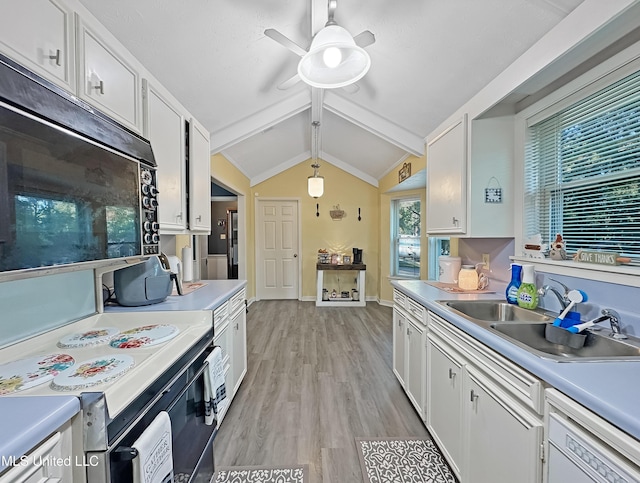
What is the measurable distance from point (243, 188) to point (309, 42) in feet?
11.2

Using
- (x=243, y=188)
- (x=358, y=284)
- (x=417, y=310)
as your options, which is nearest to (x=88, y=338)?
(x=417, y=310)

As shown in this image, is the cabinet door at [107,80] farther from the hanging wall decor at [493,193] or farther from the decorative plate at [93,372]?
the hanging wall decor at [493,193]

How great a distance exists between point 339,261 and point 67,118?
5009mm

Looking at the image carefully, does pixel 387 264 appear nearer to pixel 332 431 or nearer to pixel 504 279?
pixel 504 279

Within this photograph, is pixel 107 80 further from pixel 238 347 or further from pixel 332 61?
pixel 238 347

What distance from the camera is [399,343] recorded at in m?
2.54

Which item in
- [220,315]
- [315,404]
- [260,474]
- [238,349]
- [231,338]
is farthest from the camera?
[238,349]

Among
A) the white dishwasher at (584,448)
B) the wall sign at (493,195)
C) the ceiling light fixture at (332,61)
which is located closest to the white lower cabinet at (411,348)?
the wall sign at (493,195)

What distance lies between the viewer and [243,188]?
5.34 metres

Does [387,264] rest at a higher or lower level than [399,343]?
higher

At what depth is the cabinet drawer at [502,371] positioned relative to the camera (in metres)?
0.97

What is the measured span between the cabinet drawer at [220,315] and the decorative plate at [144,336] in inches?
16.1

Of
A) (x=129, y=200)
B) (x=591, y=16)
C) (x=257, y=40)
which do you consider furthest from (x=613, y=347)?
(x=257, y=40)

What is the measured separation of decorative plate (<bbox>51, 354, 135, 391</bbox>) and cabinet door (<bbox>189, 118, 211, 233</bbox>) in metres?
1.31
